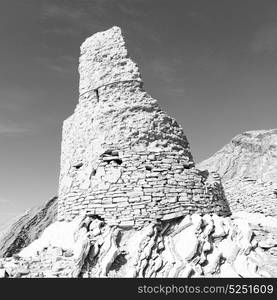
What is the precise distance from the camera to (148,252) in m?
8.31

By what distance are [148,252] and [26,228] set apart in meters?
10.4

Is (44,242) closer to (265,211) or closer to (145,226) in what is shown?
(145,226)

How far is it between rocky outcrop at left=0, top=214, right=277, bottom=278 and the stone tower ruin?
0.41 m

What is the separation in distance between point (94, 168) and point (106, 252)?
2.63 meters

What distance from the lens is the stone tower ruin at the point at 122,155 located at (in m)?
9.17

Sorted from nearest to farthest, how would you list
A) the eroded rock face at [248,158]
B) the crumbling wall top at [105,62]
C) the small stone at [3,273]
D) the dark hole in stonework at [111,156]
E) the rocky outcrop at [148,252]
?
the small stone at [3,273], the rocky outcrop at [148,252], the dark hole in stonework at [111,156], the crumbling wall top at [105,62], the eroded rock face at [248,158]

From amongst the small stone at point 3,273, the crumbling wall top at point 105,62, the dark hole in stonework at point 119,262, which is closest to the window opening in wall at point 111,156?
the crumbling wall top at point 105,62

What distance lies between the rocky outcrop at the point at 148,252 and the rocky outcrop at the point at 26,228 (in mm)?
6677

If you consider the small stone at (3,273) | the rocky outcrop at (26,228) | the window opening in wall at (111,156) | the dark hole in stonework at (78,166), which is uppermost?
the window opening in wall at (111,156)

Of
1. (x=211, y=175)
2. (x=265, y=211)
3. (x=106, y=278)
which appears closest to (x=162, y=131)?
(x=211, y=175)

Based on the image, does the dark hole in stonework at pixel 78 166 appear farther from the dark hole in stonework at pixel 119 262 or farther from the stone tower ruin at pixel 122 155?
the dark hole in stonework at pixel 119 262

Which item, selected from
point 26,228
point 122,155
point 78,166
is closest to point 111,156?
point 122,155

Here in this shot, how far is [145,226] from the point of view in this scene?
881cm

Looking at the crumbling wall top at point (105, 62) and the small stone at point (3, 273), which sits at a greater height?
the crumbling wall top at point (105, 62)
